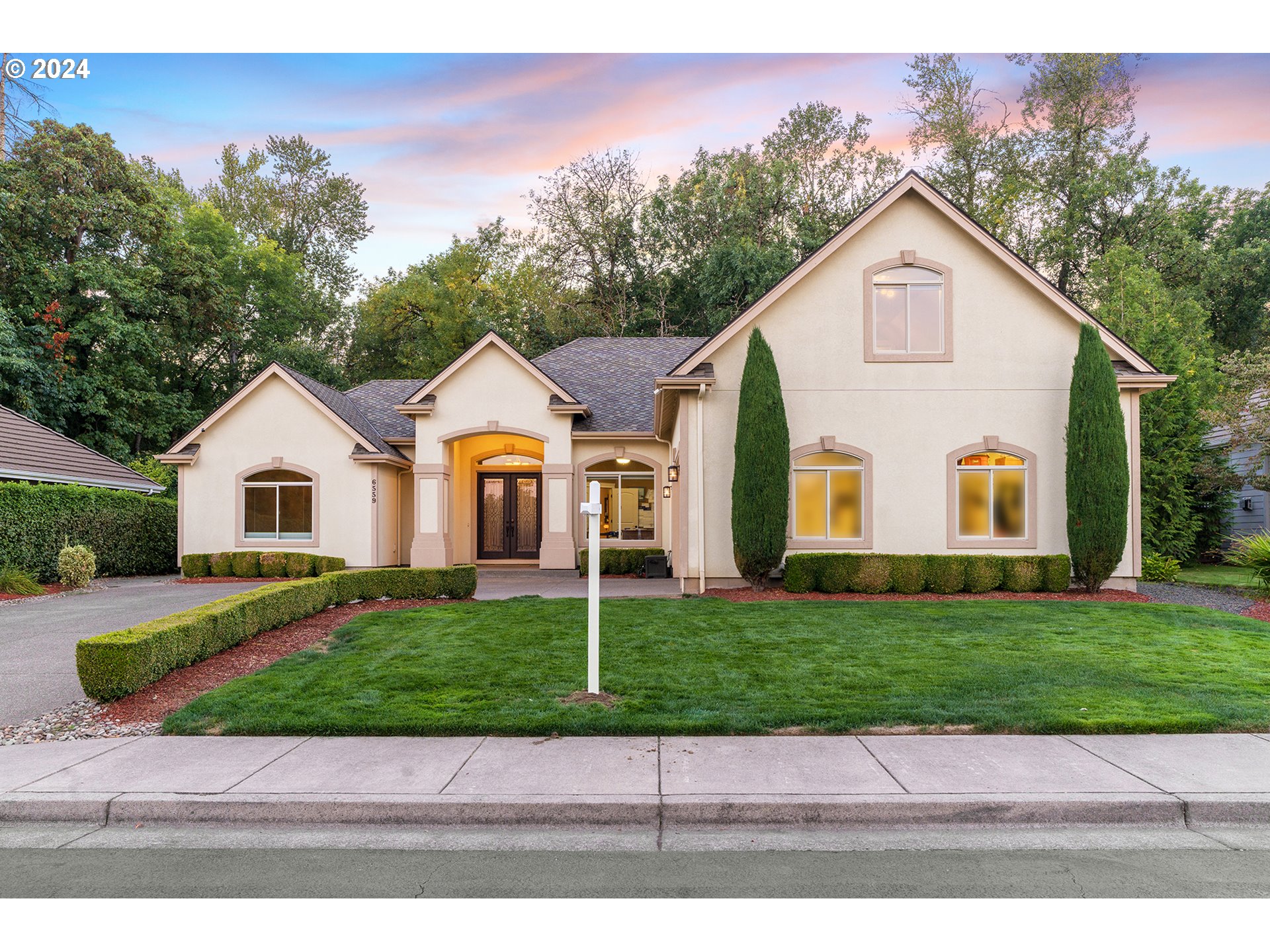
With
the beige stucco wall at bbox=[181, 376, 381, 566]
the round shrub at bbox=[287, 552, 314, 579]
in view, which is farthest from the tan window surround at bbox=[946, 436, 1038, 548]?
the round shrub at bbox=[287, 552, 314, 579]

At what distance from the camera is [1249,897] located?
11.6 ft

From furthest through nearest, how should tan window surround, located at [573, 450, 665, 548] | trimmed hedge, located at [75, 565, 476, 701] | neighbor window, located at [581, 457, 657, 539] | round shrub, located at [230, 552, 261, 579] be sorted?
neighbor window, located at [581, 457, 657, 539] < tan window surround, located at [573, 450, 665, 548] < round shrub, located at [230, 552, 261, 579] < trimmed hedge, located at [75, 565, 476, 701]

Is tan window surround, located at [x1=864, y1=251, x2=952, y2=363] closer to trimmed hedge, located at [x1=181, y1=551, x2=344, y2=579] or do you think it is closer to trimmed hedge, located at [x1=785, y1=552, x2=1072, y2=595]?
trimmed hedge, located at [x1=785, y1=552, x2=1072, y2=595]

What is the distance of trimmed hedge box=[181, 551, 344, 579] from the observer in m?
17.5

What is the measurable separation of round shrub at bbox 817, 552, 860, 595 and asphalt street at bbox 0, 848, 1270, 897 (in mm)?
9121

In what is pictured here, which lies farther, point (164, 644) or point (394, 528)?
point (394, 528)

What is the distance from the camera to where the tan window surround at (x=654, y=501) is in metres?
19.0

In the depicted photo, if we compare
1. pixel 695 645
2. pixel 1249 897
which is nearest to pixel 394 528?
pixel 695 645

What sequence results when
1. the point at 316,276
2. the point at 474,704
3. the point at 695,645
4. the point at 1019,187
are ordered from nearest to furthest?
the point at 474,704 < the point at 695,645 < the point at 1019,187 < the point at 316,276

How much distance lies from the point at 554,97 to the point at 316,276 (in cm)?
2367

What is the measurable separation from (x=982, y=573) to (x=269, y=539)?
16.7 metres

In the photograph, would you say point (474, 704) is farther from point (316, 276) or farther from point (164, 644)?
point (316, 276)

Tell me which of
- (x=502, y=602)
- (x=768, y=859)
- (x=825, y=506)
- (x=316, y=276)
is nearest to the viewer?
(x=768, y=859)

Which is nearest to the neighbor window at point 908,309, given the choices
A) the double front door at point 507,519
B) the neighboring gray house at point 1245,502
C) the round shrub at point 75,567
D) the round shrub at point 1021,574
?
the round shrub at point 1021,574
